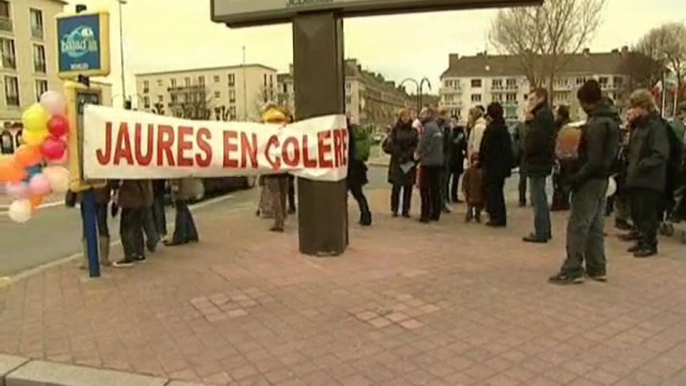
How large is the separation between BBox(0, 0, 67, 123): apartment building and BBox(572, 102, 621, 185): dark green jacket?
177 ft

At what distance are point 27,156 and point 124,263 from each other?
1630mm

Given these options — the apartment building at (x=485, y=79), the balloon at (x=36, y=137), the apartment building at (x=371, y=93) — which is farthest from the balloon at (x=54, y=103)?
the apartment building at (x=485, y=79)

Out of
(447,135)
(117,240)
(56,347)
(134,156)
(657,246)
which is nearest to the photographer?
(56,347)

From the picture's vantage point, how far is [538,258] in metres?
6.75

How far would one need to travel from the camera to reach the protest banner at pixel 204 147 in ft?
19.9

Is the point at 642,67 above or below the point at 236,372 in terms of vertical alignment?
above

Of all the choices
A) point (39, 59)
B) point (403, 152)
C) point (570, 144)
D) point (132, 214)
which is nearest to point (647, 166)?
point (570, 144)

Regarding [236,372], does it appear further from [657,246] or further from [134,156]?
[657,246]

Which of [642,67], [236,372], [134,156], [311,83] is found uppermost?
[642,67]

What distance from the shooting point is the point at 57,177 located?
6195mm

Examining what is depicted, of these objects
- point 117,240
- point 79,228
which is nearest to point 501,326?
point 117,240

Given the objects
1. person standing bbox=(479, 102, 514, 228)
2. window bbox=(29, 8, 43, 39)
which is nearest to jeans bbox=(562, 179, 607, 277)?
person standing bbox=(479, 102, 514, 228)

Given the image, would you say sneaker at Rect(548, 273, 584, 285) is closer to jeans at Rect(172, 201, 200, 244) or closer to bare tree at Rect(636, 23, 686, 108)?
jeans at Rect(172, 201, 200, 244)

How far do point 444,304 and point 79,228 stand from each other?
7.97 m
